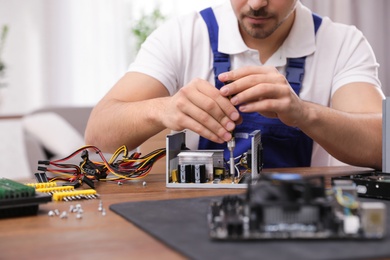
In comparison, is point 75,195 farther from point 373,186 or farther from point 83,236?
point 373,186

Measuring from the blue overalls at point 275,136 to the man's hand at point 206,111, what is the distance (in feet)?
1.16

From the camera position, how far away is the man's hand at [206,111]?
1.23 metres

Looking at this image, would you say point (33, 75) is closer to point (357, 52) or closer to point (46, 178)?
point (357, 52)

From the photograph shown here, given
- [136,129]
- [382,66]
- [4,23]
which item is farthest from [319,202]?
[4,23]

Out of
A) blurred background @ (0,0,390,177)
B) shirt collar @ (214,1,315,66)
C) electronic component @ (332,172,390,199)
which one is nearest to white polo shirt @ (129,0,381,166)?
shirt collar @ (214,1,315,66)

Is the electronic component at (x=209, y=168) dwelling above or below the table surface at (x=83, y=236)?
above

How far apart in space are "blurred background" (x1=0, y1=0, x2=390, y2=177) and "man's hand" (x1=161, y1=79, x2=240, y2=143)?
3.07 metres

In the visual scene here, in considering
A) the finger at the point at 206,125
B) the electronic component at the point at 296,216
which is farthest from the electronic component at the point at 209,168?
the electronic component at the point at 296,216

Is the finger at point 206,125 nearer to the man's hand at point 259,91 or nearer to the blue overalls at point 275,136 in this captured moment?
the man's hand at point 259,91

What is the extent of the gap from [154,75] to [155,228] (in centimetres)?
104

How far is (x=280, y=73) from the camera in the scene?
61.8 inches

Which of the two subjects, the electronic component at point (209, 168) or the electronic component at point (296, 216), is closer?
the electronic component at point (296, 216)

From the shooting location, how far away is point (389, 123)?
1.23 metres

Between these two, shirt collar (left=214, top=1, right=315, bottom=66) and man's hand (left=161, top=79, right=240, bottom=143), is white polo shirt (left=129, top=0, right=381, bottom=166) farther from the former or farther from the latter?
man's hand (left=161, top=79, right=240, bottom=143)
